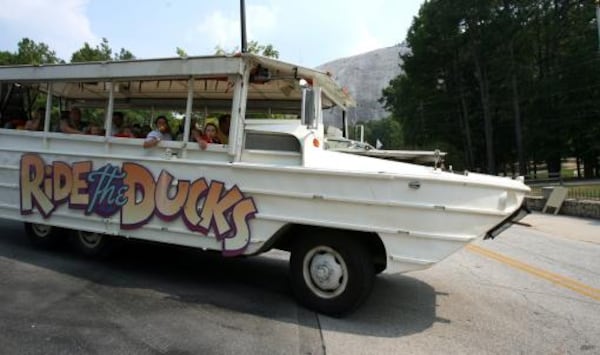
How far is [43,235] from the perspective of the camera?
6949 mm

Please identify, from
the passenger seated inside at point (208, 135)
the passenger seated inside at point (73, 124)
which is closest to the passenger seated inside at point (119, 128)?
the passenger seated inside at point (73, 124)

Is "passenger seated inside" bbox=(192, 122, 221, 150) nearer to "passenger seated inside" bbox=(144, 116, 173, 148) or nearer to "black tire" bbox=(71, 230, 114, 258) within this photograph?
"passenger seated inside" bbox=(144, 116, 173, 148)

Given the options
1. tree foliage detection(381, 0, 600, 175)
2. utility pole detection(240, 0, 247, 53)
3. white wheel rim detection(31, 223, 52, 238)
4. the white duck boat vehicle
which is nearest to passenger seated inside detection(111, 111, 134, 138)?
the white duck boat vehicle

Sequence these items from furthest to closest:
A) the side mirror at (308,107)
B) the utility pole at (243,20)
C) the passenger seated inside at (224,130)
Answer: the utility pole at (243,20) < the passenger seated inside at (224,130) < the side mirror at (308,107)

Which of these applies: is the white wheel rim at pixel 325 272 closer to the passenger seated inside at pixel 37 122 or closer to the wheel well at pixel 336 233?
the wheel well at pixel 336 233

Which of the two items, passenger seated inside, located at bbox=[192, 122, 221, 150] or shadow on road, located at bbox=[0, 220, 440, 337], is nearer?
shadow on road, located at bbox=[0, 220, 440, 337]

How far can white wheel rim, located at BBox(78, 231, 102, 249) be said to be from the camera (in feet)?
21.3

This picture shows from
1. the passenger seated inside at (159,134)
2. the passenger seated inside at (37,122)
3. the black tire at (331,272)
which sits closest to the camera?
the black tire at (331,272)

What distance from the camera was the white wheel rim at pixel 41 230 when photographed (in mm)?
6883

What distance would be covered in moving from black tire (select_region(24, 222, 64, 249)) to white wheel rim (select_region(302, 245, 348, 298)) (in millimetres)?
3966

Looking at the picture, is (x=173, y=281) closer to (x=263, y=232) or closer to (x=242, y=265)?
(x=242, y=265)

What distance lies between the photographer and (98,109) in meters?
8.19

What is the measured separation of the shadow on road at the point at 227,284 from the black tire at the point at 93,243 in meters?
0.11

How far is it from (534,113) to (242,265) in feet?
124
